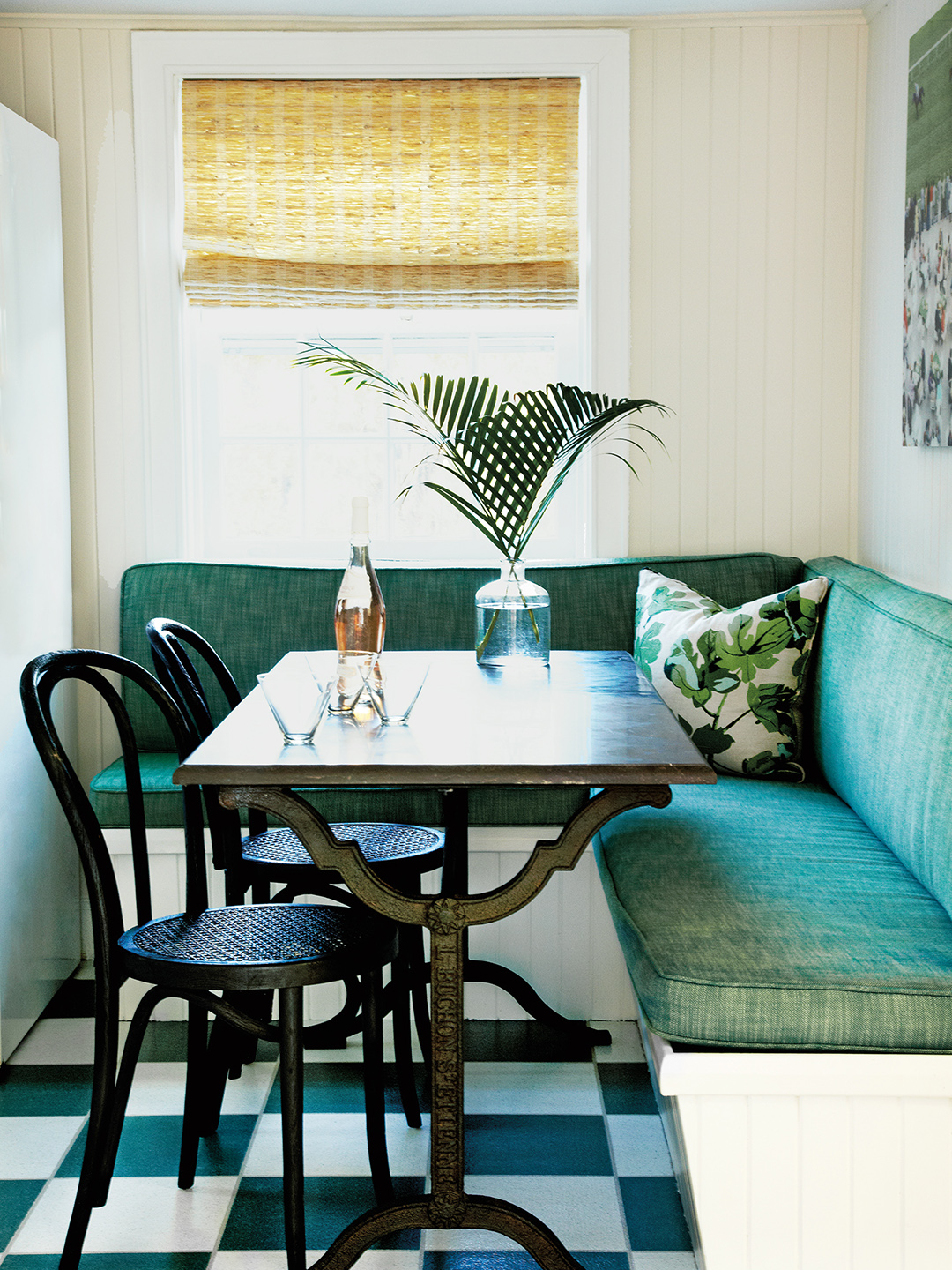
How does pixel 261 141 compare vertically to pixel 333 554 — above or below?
above

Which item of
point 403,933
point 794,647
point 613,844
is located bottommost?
point 403,933

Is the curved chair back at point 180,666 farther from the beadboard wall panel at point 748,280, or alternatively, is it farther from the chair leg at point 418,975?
the beadboard wall panel at point 748,280

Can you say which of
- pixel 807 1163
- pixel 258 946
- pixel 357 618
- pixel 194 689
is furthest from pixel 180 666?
pixel 807 1163

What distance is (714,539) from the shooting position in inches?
140

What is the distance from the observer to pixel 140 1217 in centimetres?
211

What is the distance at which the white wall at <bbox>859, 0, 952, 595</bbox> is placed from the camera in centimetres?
289

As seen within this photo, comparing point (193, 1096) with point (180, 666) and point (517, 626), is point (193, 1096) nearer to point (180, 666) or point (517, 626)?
point (180, 666)

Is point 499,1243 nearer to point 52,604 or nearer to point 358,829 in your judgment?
point 358,829

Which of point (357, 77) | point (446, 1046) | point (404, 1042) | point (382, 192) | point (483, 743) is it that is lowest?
point (404, 1042)

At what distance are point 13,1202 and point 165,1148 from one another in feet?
0.94

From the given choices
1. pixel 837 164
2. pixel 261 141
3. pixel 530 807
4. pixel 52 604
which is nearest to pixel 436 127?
pixel 261 141

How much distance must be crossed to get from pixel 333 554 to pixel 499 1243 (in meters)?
2.09

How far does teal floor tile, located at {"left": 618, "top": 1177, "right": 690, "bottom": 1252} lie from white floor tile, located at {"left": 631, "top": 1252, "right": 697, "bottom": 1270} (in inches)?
0.5

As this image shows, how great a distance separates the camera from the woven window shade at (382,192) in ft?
11.2
